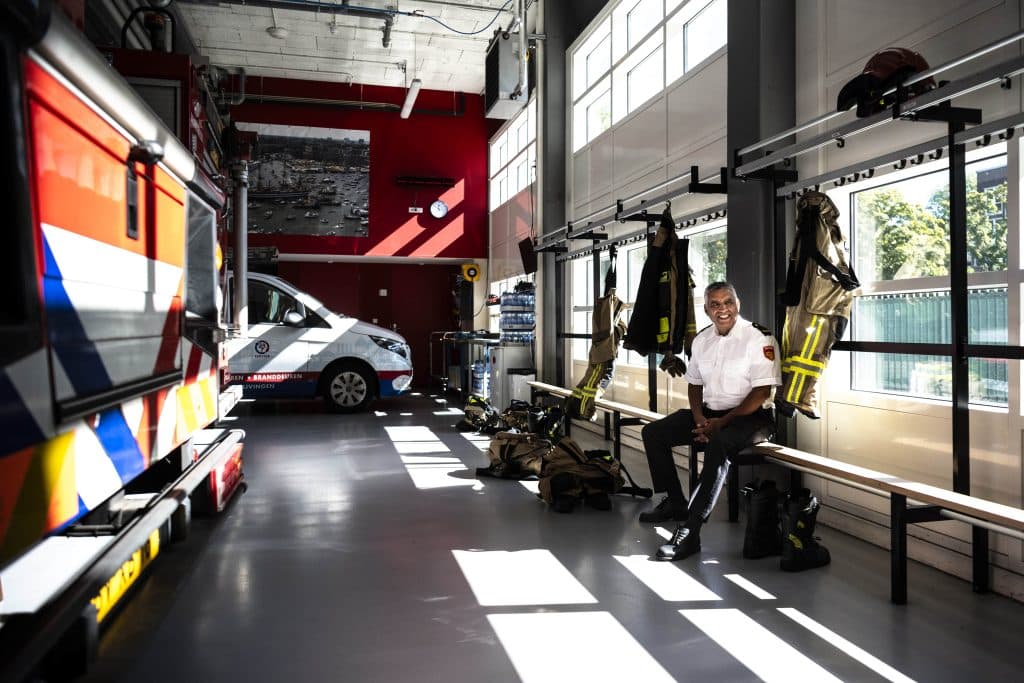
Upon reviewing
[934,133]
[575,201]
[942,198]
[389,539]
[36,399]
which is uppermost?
[575,201]

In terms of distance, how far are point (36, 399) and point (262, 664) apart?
150 centimetres

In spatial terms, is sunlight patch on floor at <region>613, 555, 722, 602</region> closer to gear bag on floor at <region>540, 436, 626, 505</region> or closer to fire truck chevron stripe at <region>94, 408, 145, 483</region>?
gear bag on floor at <region>540, 436, 626, 505</region>

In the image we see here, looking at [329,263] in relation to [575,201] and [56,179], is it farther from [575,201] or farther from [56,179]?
[56,179]

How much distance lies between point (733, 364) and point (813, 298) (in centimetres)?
56

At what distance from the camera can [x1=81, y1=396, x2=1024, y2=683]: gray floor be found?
2.63 metres

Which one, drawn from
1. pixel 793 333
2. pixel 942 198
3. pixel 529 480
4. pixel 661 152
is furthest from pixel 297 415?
pixel 942 198

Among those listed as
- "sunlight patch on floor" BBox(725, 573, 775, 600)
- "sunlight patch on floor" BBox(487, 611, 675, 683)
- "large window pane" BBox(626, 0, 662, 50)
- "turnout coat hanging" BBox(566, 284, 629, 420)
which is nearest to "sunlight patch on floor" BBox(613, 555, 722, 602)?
"sunlight patch on floor" BBox(725, 573, 775, 600)

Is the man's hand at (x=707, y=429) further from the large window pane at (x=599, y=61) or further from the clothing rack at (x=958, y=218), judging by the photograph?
the large window pane at (x=599, y=61)

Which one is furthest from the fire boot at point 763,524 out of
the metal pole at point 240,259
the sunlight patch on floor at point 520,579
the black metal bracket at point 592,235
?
the black metal bracket at point 592,235

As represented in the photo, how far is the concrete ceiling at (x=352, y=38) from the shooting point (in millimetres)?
10211

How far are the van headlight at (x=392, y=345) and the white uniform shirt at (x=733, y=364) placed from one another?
628 cm

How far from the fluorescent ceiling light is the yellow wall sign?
9885mm

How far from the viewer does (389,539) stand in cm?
429

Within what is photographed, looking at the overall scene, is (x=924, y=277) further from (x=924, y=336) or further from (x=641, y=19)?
(x=641, y=19)
